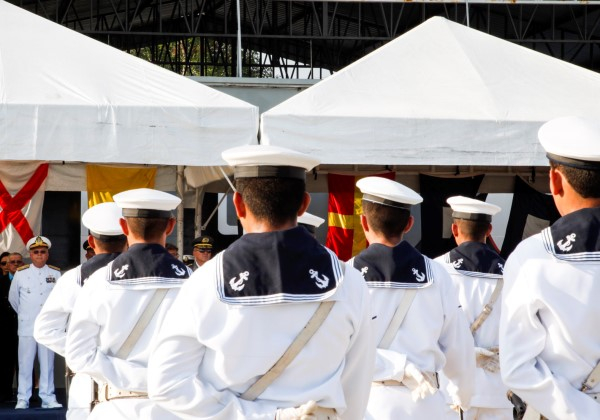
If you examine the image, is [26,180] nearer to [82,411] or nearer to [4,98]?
[4,98]

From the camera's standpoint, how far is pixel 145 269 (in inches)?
180

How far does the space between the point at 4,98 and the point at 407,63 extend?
11.0 ft

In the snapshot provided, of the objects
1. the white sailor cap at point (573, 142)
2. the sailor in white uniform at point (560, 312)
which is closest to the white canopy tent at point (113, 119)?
the white sailor cap at point (573, 142)

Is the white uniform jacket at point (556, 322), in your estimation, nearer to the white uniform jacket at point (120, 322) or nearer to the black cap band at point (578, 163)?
the black cap band at point (578, 163)

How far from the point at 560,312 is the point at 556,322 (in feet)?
0.11

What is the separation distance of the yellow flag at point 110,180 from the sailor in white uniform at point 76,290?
3.26m

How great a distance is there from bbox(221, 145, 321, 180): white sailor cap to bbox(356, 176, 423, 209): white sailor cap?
1687mm

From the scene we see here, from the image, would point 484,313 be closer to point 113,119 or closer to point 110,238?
point 110,238

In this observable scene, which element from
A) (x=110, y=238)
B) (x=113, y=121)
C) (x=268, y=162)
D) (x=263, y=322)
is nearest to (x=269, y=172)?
(x=268, y=162)

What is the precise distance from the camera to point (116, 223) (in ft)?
19.5

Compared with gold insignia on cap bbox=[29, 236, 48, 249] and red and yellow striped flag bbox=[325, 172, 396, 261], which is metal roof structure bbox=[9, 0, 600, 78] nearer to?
gold insignia on cap bbox=[29, 236, 48, 249]

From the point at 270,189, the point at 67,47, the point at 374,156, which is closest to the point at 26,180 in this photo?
the point at 67,47

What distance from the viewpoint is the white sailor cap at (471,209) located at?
6.19 m

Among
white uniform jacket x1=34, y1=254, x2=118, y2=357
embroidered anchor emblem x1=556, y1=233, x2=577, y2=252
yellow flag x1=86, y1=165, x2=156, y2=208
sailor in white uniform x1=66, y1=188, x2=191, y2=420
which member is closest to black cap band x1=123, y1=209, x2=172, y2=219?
sailor in white uniform x1=66, y1=188, x2=191, y2=420
